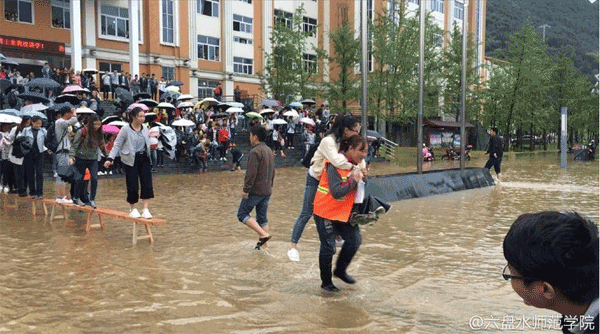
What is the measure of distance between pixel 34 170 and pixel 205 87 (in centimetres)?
3250

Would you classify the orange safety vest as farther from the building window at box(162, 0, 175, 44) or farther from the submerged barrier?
the building window at box(162, 0, 175, 44)

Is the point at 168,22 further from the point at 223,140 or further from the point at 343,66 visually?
the point at 223,140

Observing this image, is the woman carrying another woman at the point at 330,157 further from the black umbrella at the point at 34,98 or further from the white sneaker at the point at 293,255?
the black umbrella at the point at 34,98

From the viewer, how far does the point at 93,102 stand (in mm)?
22891

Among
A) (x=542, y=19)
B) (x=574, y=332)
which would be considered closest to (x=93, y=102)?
(x=574, y=332)

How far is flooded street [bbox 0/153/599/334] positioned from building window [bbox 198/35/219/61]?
3320cm

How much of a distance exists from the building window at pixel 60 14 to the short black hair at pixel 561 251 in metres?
37.1

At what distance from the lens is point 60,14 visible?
34812mm

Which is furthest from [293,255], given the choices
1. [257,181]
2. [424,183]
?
[424,183]

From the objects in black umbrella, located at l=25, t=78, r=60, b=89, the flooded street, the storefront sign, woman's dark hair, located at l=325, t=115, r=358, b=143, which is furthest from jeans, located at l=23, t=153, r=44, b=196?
the storefront sign

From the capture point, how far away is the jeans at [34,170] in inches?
452

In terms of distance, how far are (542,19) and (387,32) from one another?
5777 cm

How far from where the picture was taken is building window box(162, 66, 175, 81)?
1567 inches

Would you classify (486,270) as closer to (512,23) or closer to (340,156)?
(340,156)
